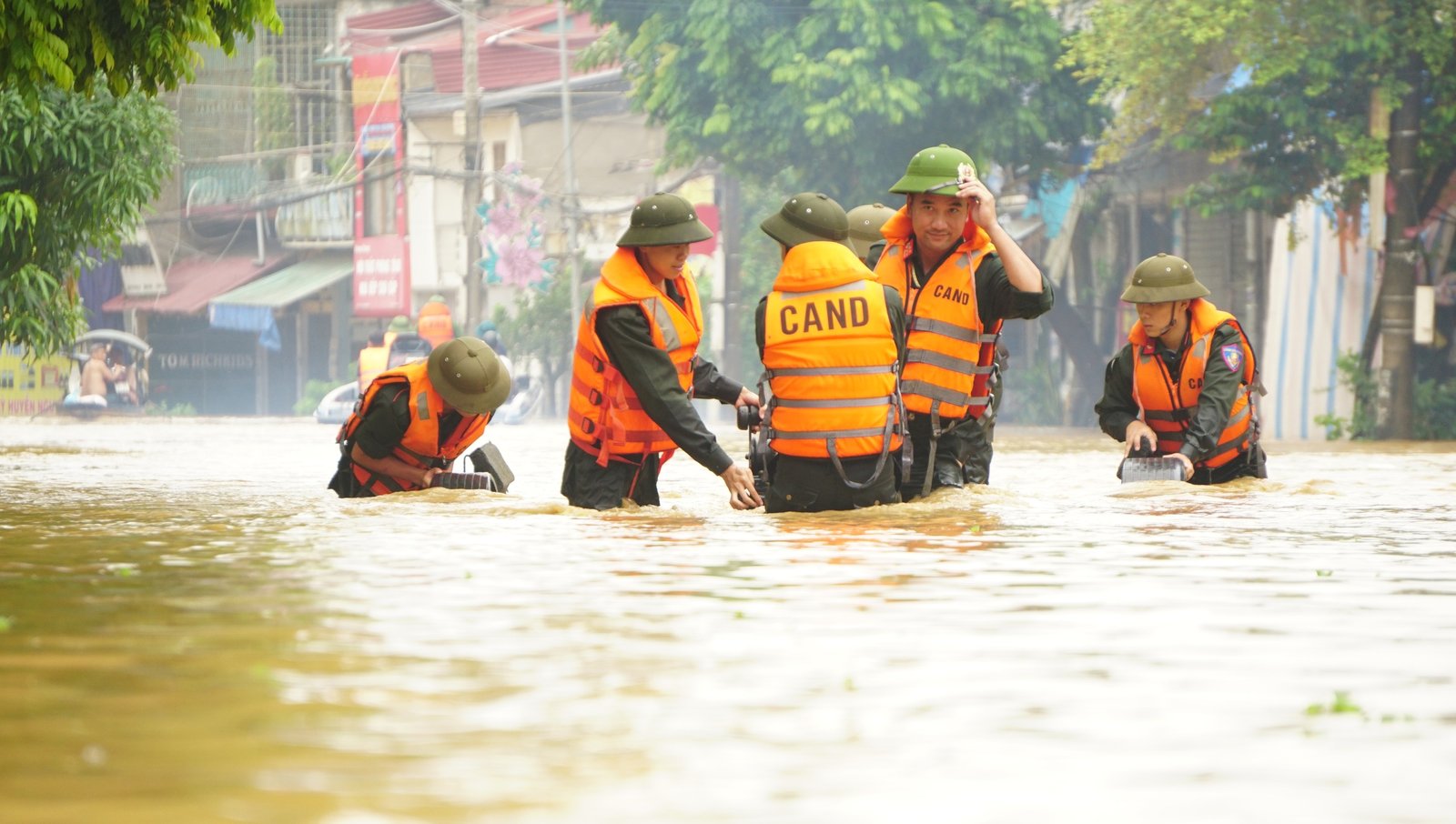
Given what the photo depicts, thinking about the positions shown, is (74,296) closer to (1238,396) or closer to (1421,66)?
(1238,396)

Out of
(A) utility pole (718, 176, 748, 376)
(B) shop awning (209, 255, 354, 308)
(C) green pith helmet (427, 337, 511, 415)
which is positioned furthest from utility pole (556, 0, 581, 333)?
(C) green pith helmet (427, 337, 511, 415)

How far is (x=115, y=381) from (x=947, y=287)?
41653 millimetres

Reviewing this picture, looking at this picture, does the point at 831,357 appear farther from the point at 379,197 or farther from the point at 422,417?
the point at 379,197

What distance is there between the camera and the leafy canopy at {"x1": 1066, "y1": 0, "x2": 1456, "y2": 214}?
2433 cm

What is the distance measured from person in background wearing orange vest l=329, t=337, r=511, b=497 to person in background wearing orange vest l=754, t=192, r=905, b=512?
1.48m

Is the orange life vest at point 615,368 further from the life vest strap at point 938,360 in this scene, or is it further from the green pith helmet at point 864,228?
the green pith helmet at point 864,228

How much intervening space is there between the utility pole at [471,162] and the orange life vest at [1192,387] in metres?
33.7

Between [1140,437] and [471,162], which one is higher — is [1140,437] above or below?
below

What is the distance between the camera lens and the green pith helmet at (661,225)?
341 inches

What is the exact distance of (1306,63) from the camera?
2486cm

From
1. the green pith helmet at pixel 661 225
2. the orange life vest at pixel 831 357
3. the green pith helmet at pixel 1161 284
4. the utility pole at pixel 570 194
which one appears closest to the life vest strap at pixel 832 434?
the orange life vest at pixel 831 357

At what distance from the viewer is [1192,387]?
10430 mm

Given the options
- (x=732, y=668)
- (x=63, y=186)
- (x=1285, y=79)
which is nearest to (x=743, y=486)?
(x=732, y=668)

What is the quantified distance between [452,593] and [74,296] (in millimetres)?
13543
